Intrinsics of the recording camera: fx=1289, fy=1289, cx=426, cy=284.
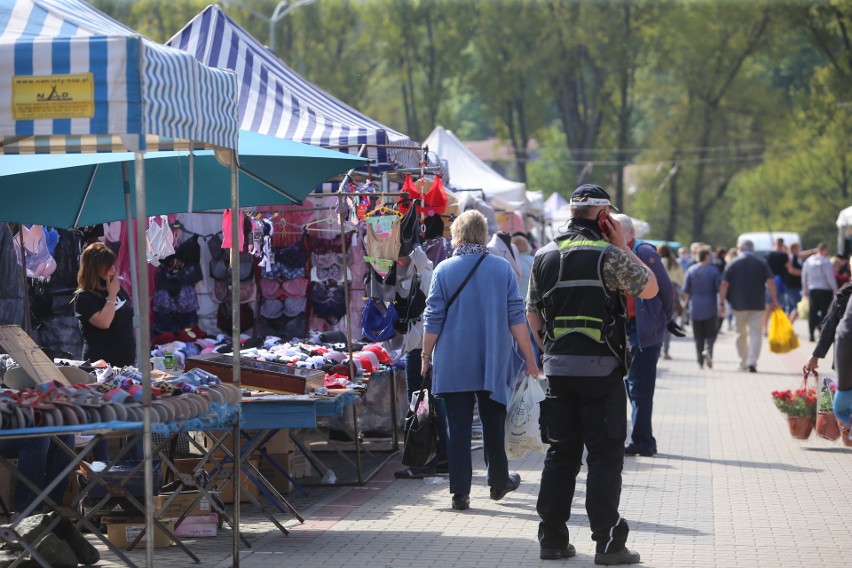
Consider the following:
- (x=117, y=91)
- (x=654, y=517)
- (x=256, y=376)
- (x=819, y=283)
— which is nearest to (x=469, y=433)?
(x=654, y=517)

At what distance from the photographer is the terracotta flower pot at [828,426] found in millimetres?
10867

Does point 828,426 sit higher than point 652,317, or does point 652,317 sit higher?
point 652,317

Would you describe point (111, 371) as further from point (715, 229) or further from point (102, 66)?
point (715, 229)

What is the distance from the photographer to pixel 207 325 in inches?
520

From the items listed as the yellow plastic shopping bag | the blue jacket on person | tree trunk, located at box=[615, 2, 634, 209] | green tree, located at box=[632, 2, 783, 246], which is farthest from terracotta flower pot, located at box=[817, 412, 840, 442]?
green tree, located at box=[632, 2, 783, 246]

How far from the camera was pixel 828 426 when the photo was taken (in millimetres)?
10906

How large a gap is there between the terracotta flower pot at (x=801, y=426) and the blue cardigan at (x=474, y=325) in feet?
13.9

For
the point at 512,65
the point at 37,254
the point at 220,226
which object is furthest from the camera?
the point at 512,65

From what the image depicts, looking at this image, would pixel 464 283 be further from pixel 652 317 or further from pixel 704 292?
pixel 704 292

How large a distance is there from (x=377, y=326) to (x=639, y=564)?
13.2ft

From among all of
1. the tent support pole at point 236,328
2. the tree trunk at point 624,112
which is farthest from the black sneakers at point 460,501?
the tree trunk at point 624,112

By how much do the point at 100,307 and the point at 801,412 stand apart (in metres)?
6.42

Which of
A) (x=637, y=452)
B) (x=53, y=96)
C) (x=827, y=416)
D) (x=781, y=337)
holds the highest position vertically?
(x=53, y=96)

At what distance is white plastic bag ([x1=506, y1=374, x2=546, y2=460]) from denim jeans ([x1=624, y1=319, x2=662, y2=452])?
2632mm
